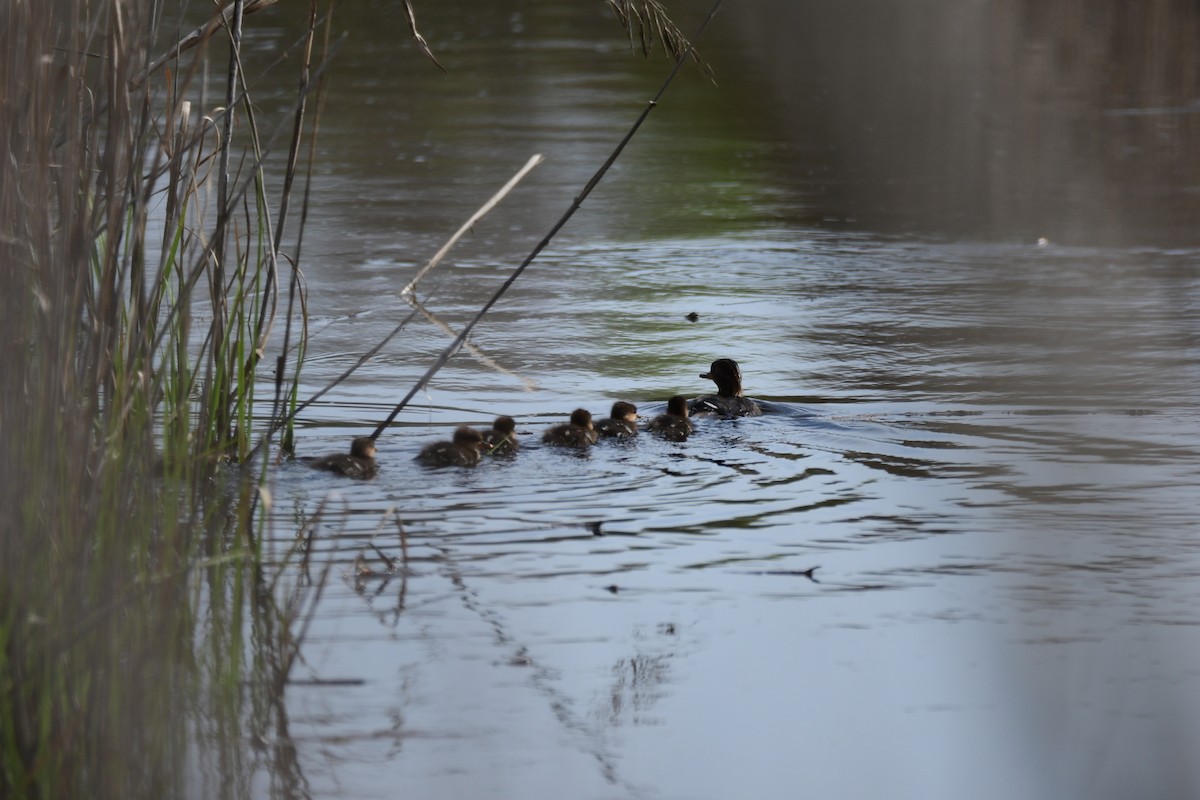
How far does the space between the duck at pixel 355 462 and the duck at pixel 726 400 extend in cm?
147

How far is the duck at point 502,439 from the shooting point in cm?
595

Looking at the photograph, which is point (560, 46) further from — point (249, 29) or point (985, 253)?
point (985, 253)

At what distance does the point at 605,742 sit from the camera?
3621mm

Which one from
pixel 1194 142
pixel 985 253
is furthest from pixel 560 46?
pixel 985 253

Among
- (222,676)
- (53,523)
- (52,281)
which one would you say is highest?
(52,281)

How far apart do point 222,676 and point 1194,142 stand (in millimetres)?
12010

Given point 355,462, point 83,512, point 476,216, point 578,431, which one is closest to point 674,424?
point 578,431

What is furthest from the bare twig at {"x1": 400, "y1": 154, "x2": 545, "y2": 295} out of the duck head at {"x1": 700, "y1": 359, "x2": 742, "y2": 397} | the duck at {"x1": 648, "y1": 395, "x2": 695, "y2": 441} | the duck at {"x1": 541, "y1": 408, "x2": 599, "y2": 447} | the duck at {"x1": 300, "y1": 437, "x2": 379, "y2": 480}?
the duck head at {"x1": 700, "y1": 359, "x2": 742, "y2": 397}

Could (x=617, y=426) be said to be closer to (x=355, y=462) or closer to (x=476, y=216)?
(x=355, y=462)

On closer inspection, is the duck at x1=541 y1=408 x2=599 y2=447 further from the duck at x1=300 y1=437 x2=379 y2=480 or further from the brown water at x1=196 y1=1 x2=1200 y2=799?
the duck at x1=300 y1=437 x2=379 y2=480

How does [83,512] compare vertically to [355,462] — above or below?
above

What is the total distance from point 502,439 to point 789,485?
3.18ft

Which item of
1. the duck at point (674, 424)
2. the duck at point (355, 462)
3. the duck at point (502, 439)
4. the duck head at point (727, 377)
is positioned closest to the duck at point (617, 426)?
the duck at point (674, 424)

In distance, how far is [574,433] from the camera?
237 inches
